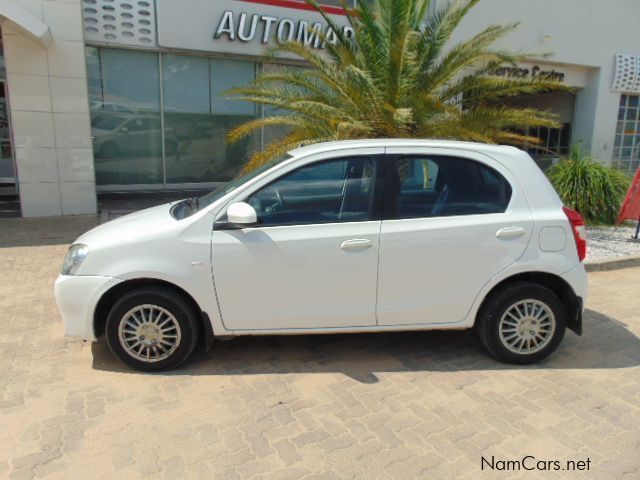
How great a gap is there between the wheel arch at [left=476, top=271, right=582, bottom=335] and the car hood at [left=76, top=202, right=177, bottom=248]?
2.48 metres

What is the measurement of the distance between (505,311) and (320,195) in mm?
1669

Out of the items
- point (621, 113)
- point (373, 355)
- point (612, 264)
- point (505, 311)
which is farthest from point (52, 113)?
point (621, 113)

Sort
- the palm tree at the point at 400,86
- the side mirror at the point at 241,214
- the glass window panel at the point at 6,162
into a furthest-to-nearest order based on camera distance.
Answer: the glass window panel at the point at 6,162 → the palm tree at the point at 400,86 → the side mirror at the point at 241,214

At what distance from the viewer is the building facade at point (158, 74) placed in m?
8.81

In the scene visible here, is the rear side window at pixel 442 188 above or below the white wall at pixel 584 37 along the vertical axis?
below

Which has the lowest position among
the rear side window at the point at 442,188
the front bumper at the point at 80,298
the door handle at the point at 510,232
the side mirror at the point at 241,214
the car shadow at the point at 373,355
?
the car shadow at the point at 373,355

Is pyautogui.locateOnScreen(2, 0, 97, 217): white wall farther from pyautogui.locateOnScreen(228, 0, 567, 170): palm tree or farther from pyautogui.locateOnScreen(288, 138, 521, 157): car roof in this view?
pyautogui.locateOnScreen(288, 138, 521, 157): car roof

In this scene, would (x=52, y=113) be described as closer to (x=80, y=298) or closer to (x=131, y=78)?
(x=131, y=78)

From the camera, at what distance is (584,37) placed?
1445 centimetres

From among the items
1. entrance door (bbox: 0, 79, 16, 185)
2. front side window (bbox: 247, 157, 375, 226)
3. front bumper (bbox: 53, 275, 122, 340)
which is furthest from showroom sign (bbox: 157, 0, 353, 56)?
front bumper (bbox: 53, 275, 122, 340)

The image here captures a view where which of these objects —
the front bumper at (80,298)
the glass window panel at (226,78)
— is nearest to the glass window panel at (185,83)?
the glass window panel at (226,78)

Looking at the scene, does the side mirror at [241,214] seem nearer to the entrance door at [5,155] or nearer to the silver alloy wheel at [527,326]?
the silver alloy wheel at [527,326]

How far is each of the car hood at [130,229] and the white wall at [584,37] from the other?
10.7 metres

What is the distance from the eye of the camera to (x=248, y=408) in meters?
3.30
